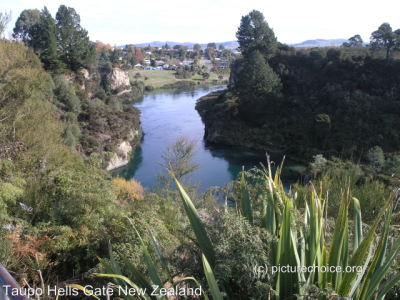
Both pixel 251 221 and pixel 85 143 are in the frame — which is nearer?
pixel 251 221

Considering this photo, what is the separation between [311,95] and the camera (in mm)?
27016

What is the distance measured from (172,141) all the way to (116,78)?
21.7 m

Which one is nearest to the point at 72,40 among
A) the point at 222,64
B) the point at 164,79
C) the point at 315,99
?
the point at 315,99

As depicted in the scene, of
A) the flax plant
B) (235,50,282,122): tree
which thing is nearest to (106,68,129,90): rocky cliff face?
(235,50,282,122): tree

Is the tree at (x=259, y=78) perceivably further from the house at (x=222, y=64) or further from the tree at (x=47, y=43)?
the house at (x=222, y=64)

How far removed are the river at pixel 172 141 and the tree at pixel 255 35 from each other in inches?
345

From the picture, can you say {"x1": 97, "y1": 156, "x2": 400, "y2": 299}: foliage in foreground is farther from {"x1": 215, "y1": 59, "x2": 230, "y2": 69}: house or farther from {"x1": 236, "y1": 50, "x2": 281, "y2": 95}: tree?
{"x1": 215, "y1": 59, "x2": 230, "y2": 69}: house

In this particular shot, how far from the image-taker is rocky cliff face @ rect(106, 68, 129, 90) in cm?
4238

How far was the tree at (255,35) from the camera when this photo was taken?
31.2 metres

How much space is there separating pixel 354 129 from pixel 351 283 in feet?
76.0

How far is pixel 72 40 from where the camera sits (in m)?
28.2

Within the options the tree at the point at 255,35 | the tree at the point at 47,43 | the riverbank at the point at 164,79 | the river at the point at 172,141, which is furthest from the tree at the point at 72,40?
the riverbank at the point at 164,79

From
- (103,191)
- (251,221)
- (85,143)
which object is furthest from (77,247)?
(85,143)

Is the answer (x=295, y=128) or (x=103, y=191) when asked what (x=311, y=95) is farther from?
(x=103, y=191)
